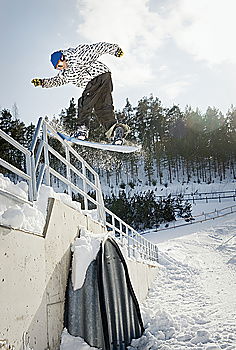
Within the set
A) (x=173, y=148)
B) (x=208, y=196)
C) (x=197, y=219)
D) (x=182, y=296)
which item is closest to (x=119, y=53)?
(x=182, y=296)

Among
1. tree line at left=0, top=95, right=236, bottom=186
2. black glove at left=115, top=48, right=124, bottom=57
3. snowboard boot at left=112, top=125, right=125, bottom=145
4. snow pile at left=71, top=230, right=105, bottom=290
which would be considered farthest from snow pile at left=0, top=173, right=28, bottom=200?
tree line at left=0, top=95, right=236, bottom=186

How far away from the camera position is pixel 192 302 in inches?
266

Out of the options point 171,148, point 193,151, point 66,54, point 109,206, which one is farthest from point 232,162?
point 66,54

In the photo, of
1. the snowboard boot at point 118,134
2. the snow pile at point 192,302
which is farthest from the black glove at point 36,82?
the snow pile at point 192,302

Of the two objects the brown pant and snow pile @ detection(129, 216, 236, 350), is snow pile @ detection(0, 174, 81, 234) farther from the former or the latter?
the brown pant

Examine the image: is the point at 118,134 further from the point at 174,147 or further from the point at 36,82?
the point at 174,147

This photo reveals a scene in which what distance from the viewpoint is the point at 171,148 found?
50.8 meters

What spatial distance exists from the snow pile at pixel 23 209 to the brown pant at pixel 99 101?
7.69 feet

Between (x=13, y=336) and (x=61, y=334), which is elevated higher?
(x=13, y=336)

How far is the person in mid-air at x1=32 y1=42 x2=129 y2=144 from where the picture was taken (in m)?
5.57

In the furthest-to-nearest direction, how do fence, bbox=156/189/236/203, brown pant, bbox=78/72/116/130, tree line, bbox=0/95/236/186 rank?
tree line, bbox=0/95/236/186 → fence, bbox=156/189/236/203 → brown pant, bbox=78/72/116/130

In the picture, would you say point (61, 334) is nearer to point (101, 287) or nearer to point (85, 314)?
point (85, 314)

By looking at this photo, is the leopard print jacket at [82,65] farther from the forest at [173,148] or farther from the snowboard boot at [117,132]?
the forest at [173,148]

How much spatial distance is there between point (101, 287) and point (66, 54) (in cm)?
372
